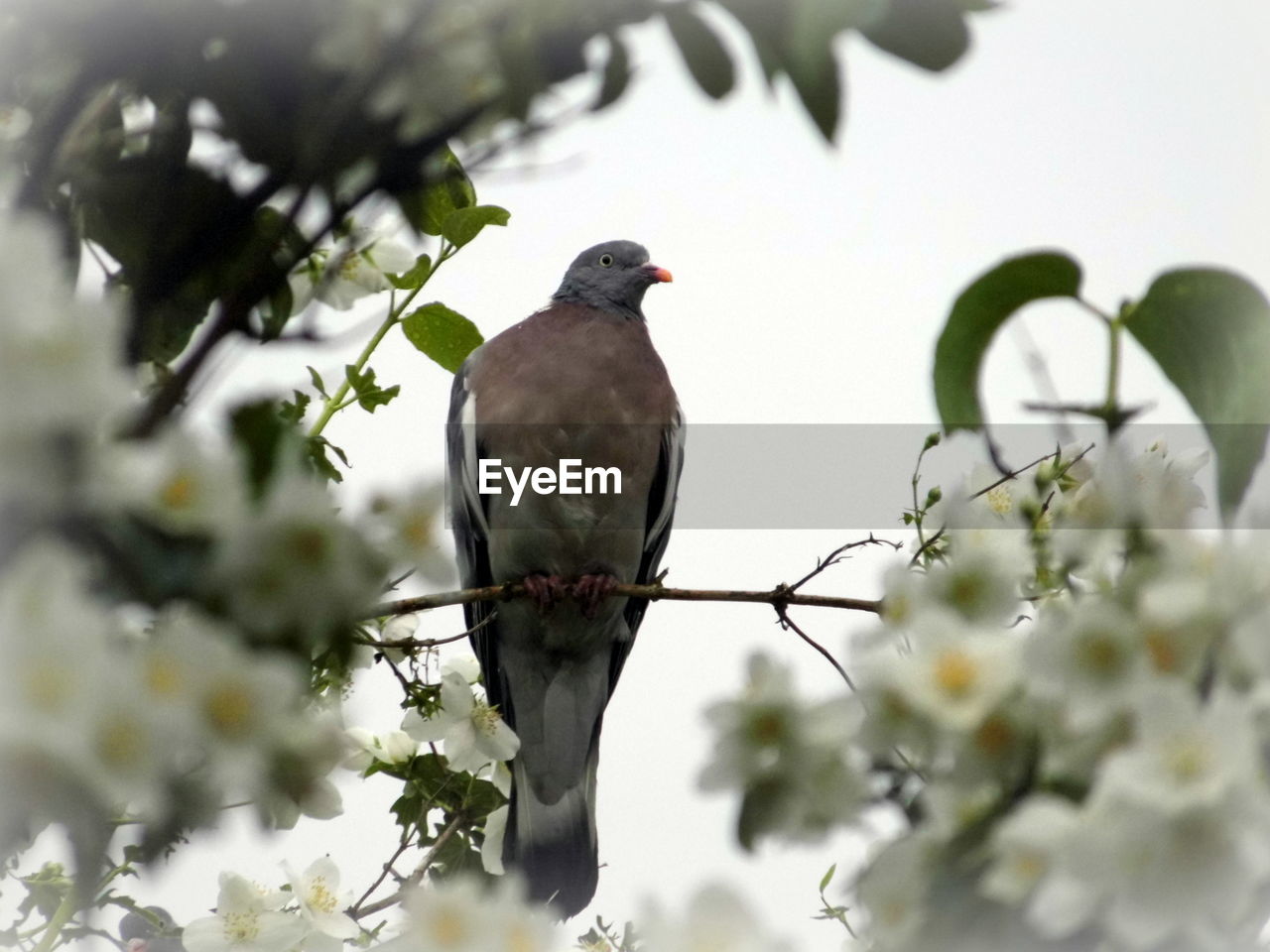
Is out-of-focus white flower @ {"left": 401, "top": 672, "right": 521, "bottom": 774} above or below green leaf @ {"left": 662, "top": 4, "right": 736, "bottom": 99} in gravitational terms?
above

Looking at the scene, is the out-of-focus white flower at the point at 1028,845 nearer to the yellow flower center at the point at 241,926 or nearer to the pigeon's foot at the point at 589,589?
the yellow flower center at the point at 241,926

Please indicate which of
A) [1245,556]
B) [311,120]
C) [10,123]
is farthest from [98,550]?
[1245,556]

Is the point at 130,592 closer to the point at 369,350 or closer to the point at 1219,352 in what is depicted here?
the point at 1219,352

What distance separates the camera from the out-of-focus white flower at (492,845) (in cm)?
179

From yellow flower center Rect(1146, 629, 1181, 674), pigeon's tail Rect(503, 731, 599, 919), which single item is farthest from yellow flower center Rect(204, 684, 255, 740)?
pigeon's tail Rect(503, 731, 599, 919)

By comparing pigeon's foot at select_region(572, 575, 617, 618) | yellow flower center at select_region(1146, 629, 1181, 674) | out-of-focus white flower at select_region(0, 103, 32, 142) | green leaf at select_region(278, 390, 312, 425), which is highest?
pigeon's foot at select_region(572, 575, 617, 618)

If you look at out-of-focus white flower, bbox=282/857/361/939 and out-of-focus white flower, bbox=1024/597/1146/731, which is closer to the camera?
out-of-focus white flower, bbox=1024/597/1146/731

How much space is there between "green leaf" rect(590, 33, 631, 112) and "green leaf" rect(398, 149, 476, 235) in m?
0.09

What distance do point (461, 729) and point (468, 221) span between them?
69cm

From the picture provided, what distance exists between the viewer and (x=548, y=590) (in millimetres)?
2902

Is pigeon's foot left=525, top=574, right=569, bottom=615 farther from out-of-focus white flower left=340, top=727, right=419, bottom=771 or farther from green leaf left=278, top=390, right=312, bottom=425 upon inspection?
green leaf left=278, top=390, right=312, bottom=425

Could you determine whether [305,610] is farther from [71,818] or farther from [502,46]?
[502,46]

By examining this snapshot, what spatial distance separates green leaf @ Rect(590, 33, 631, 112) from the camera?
0.62 meters

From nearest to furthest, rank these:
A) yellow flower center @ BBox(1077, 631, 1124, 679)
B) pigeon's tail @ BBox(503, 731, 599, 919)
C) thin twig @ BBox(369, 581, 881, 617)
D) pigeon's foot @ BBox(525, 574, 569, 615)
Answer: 1. yellow flower center @ BBox(1077, 631, 1124, 679)
2. thin twig @ BBox(369, 581, 881, 617)
3. pigeon's tail @ BBox(503, 731, 599, 919)
4. pigeon's foot @ BBox(525, 574, 569, 615)
